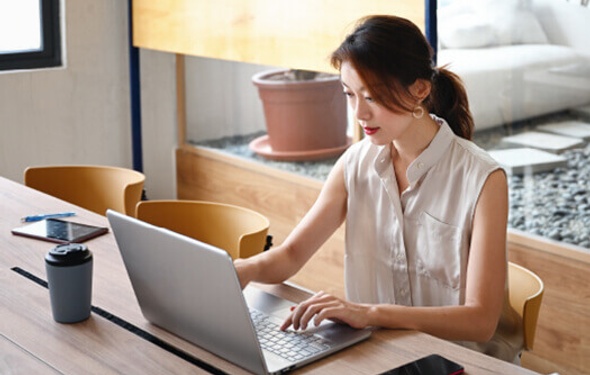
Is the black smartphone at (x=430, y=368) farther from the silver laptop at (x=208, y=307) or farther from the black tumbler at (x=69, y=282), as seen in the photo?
the black tumbler at (x=69, y=282)

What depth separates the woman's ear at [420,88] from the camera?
191 cm

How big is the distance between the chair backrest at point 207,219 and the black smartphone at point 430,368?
3.10 ft

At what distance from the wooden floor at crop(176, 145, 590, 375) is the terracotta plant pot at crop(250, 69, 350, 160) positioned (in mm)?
115

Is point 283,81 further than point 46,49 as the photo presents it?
No

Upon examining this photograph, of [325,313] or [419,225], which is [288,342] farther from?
[419,225]

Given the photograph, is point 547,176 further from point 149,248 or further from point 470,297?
point 149,248

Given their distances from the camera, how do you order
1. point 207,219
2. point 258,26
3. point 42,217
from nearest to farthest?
1. point 42,217
2. point 207,219
3. point 258,26

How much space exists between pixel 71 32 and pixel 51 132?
0.44 meters

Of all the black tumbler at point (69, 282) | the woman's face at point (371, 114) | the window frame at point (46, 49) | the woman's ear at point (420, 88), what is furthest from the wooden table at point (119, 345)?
the window frame at point (46, 49)

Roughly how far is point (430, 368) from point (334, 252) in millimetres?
2115

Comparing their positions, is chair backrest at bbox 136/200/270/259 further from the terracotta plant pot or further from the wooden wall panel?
the terracotta plant pot

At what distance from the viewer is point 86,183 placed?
3.02m

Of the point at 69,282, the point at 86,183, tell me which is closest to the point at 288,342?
the point at 69,282


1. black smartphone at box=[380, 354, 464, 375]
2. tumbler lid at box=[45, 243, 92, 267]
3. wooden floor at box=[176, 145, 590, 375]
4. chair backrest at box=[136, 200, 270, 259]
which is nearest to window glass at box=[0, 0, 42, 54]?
wooden floor at box=[176, 145, 590, 375]
